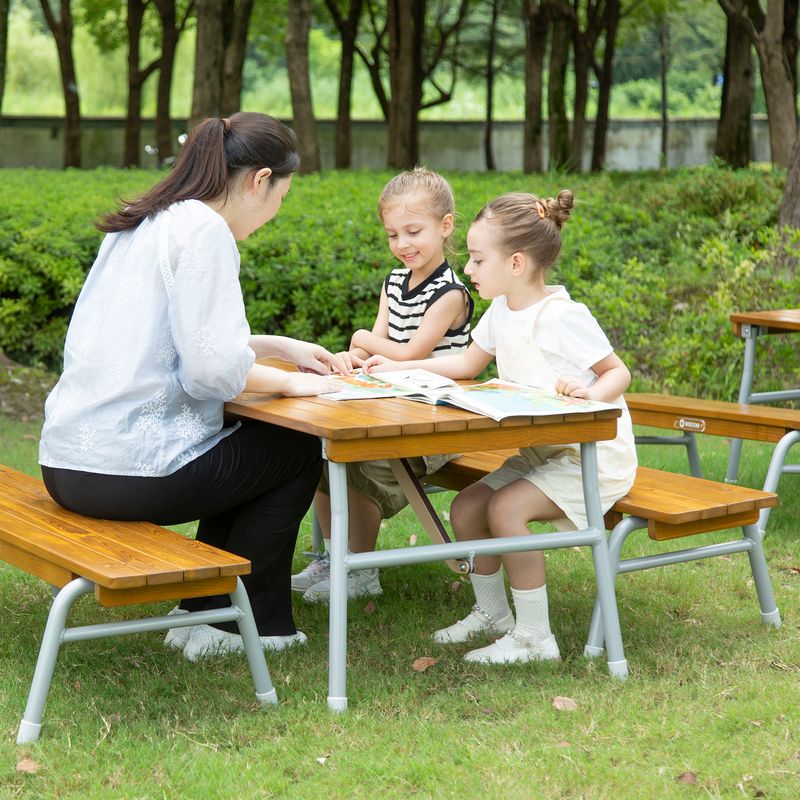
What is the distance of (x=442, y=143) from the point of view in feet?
106

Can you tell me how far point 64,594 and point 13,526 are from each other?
0.44 metres

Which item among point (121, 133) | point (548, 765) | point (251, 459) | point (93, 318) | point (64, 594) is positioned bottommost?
point (548, 765)

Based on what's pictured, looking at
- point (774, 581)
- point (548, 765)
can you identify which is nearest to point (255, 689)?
point (548, 765)

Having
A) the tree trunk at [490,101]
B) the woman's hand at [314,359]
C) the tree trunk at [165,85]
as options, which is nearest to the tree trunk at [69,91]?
the tree trunk at [165,85]

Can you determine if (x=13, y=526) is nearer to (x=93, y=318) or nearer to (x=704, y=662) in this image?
(x=93, y=318)

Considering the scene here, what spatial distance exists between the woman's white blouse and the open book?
1.43 ft

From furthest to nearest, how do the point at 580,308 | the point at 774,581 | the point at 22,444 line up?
the point at 22,444 → the point at 774,581 → the point at 580,308

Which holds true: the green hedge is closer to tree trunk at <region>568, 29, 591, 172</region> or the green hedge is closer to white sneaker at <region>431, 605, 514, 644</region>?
white sneaker at <region>431, 605, 514, 644</region>

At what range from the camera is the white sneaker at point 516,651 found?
3879 mm

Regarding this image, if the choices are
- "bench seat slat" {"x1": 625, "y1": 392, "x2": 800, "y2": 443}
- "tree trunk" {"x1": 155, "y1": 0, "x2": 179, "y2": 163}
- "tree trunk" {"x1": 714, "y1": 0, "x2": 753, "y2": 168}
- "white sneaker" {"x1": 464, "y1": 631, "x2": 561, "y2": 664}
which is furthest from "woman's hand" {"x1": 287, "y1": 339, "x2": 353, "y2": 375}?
"tree trunk" {"x1": 155, "y1": 0, "x2": 179, "y2": 163}

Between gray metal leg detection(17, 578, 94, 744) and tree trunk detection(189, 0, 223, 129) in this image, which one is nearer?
gray metal leg detection(17, 578, 94, 744)

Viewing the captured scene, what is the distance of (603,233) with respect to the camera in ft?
33.0

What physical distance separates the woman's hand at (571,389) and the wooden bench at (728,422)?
1.71m

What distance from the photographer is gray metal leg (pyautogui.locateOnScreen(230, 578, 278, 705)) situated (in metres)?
3.38
